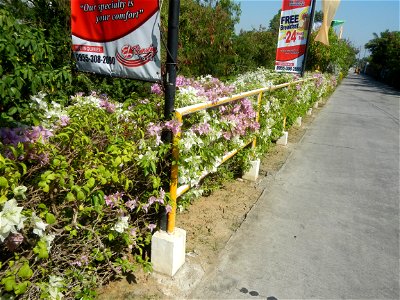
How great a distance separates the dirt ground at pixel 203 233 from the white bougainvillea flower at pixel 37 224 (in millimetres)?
981

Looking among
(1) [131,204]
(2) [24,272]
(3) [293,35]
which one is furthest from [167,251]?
(3) [293,35]

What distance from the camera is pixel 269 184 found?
4691mm

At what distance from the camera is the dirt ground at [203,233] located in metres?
2.46

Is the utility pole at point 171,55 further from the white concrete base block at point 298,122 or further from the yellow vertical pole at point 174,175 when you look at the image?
the white concrete base block at point 298,122

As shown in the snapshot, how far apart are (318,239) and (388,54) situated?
4597 centimetres

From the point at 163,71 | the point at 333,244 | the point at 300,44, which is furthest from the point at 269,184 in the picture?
the point at 300,44

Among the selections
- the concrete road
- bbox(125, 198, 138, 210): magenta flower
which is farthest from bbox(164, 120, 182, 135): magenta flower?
the concrete road

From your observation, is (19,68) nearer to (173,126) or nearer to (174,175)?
(173,126)

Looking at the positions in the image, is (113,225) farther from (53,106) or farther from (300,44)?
(300,44)

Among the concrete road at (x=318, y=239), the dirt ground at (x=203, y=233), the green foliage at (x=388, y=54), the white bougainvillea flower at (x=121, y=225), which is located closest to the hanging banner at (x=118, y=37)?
the white bougainvillea flower at (x=121, y=225)

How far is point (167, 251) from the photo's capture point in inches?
101

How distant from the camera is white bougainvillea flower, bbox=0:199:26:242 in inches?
56.4

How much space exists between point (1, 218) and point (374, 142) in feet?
27.0

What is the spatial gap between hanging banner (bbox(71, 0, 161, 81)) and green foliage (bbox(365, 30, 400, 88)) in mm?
38151
